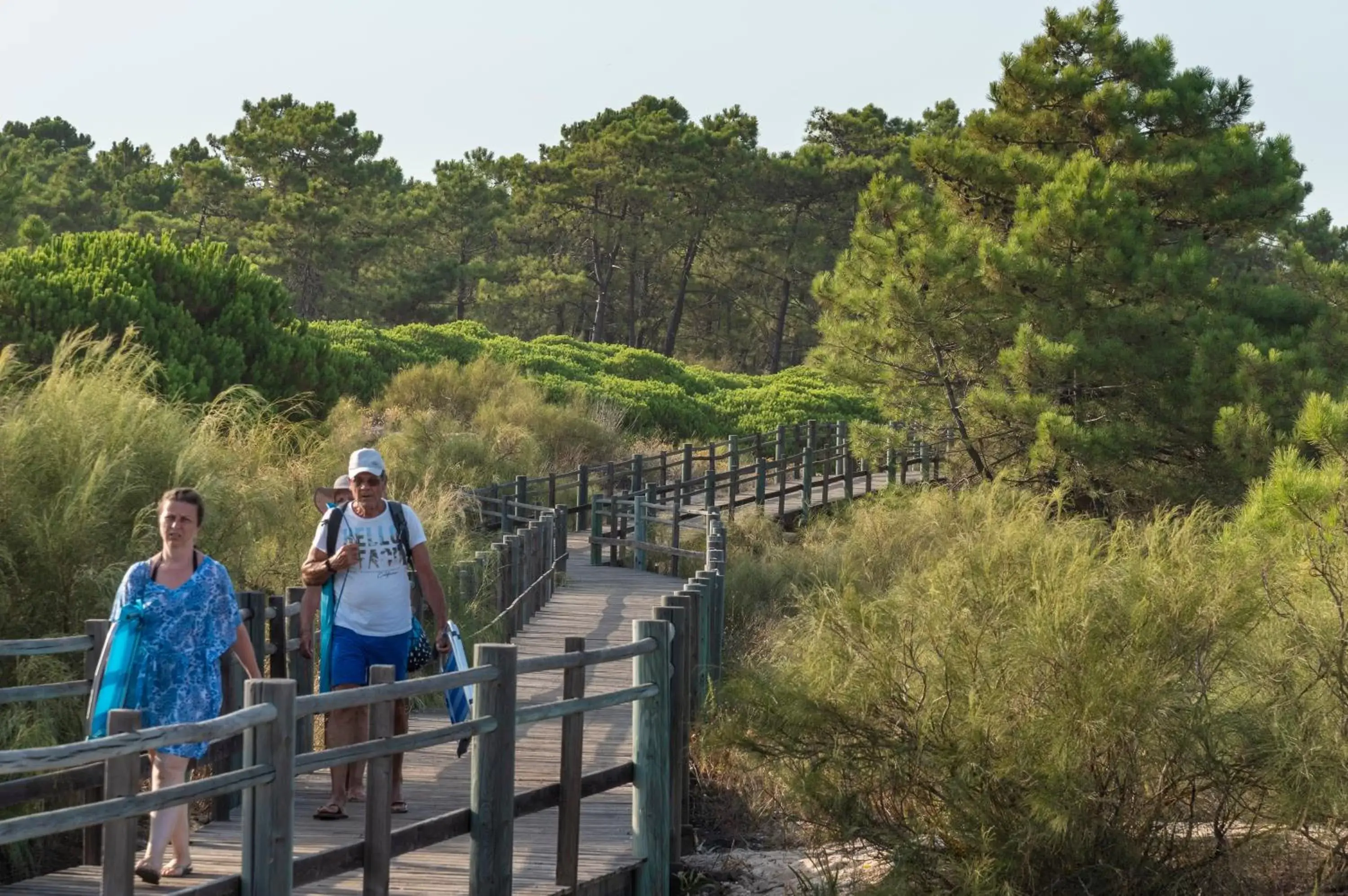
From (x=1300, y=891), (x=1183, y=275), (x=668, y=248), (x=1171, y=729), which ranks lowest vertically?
(x=1300, y=891)

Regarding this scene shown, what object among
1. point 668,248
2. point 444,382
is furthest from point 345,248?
point 444,382

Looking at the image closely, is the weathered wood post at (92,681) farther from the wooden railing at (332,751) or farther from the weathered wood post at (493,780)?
the weathered wood post at (493,780)

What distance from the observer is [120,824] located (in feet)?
18.2

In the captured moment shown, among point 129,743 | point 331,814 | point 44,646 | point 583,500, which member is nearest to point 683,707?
point 331,814

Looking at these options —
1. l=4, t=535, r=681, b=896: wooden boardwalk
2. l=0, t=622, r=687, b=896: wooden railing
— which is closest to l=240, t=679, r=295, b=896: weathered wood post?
l=0, t=622, r=687, b=896: wooden railing

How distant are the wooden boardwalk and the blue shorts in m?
0.70

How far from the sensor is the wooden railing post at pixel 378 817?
6.78 metres

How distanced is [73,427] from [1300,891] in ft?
26.1

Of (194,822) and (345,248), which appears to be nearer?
(194,822)

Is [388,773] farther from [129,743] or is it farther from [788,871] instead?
[788,871]

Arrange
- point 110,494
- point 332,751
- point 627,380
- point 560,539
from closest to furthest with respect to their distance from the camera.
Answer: point 332,751 → point 110,494 → point 560,539 → point 627,380

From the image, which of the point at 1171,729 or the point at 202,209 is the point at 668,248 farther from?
A: the point at 1171,729

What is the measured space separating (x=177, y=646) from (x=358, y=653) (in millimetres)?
1202

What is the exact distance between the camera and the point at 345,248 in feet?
192
